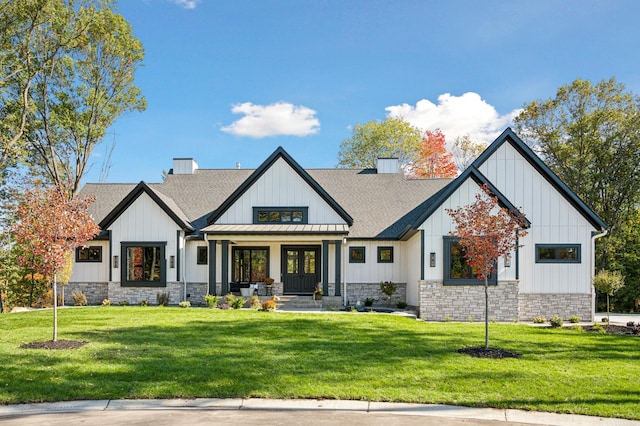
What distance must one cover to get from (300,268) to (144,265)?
6777mm

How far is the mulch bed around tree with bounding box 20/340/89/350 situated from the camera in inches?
377

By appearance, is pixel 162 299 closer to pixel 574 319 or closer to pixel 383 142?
pixel 574 319

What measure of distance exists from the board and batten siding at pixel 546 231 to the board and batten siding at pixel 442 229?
1599 mm

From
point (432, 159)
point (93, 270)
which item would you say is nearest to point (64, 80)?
point (93, 270)

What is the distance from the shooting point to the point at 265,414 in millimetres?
6297

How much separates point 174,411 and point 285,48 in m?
Result: 15.0

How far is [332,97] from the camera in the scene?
73.2 feet

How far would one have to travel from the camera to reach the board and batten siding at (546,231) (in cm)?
1809

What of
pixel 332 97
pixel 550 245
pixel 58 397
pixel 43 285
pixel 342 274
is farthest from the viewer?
pixel 43 285

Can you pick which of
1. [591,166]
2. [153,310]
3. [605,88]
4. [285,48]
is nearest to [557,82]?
[605,88]

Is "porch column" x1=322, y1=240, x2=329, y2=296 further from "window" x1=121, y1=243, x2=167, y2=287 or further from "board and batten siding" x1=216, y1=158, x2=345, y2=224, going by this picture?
"window" x1=121, y1=243, x2=167, y2=287

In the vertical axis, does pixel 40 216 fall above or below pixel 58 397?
above

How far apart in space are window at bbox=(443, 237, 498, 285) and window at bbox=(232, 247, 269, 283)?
8.51 m

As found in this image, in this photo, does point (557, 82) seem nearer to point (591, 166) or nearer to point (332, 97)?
point (591, 166)
